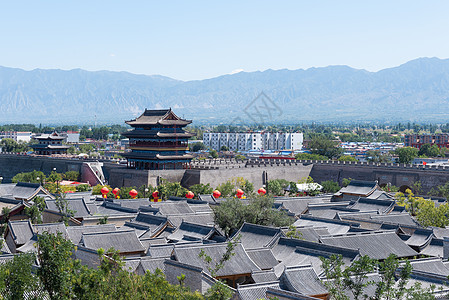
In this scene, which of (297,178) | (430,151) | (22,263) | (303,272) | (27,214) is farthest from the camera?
(430,151)

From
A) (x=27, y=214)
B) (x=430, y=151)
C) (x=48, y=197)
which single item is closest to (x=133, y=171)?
(x=48, y=197)

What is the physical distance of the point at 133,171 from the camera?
222ft

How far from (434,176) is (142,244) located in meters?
44.2

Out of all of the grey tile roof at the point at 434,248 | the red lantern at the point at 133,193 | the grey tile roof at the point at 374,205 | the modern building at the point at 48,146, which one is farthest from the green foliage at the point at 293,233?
the modern building at the point at 48,146

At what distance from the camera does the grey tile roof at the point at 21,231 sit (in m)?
33.5

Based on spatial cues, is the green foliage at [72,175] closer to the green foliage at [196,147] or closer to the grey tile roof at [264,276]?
the grey tile roof at [264,276]

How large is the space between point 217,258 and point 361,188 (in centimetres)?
3069

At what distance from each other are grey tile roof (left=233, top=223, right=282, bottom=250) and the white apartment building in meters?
135

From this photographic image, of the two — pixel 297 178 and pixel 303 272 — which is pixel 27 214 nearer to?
pixel 303 272

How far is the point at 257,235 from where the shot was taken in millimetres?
31203

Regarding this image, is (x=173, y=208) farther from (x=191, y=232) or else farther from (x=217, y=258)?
(x=217, y=258)

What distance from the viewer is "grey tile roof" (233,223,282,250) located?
29984 mm

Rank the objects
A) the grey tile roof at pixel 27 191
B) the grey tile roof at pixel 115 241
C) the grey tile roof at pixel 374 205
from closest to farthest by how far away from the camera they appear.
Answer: the grey tile roof at pixel 115 241
the grey tile roof at pixel 374 205
the grey tile roof at pixel 27 191

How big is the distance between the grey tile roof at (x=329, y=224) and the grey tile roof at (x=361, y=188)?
1584 cm
